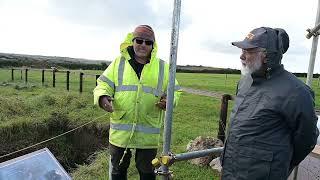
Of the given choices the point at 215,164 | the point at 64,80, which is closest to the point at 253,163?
the point at 215,164

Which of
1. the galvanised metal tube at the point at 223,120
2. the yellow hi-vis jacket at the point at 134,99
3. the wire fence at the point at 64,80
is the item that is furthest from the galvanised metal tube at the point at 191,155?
the wire fence at the point at 64,80

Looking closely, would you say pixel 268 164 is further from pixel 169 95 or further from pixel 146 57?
pixel 146 57

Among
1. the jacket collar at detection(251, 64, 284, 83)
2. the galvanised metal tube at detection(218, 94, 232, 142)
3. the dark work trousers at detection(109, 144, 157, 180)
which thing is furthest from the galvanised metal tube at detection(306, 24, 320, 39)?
the galvanised metal tube at detection(218, 94, 232, 142)

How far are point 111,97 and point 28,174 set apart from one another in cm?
112

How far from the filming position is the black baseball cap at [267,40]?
3.21m

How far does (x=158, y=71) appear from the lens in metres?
4.55

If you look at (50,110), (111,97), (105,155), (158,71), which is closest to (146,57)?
(158,71)

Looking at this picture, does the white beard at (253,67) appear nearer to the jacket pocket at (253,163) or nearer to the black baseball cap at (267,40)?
the black baseball cap at (267,40)

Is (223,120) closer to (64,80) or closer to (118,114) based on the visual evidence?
(118,114)

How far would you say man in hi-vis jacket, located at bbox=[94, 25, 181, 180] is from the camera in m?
4.44

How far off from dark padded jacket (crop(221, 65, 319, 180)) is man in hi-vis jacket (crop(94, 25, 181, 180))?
1269mm

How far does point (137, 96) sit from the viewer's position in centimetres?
443

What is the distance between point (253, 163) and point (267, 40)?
3.07 feet

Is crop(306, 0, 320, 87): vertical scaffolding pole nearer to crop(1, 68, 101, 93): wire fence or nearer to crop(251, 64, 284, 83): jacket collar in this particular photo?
crop(251, 64, 284, 83): jacket collar
